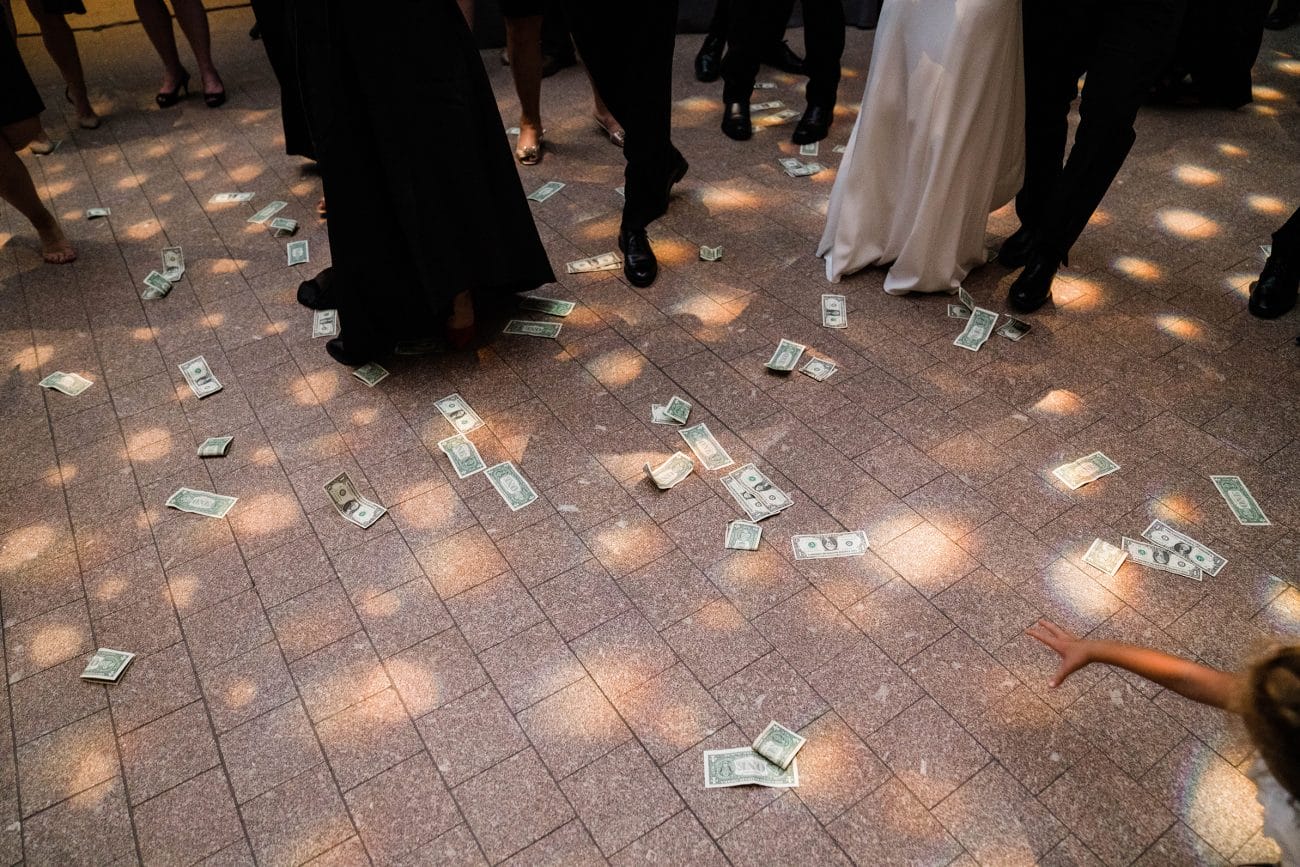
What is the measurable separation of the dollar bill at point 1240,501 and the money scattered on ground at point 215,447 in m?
3.42

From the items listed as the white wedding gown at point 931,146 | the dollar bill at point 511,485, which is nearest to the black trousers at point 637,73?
the white wedding gown at point 931,146

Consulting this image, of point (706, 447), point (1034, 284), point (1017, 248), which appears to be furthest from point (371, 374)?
point (1017, 248)

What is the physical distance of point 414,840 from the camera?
200 cm

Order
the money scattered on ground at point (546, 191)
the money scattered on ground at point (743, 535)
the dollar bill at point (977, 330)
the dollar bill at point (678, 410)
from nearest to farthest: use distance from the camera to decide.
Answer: the money scattered on ground at point (743, 535)
the dollar bill at point (678, 410)
the dollar bill at point (977, 330)
the money scattered on ground at point (546, 191)

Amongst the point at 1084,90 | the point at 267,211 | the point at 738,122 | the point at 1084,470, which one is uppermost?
the point at 1084,90

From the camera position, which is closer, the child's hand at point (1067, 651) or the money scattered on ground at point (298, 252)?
the child's hand at point (1067, 651)

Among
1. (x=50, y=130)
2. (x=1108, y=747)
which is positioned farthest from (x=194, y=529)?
(x=50, y=130)

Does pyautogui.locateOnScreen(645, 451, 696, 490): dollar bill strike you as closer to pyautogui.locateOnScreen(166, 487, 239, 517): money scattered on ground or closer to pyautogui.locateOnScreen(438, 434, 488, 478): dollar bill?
pyautogui.locateOnScreen(438, 434, 488, 478): dollar bill

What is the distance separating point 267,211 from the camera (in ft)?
14.8

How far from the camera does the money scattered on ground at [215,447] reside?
3033mm

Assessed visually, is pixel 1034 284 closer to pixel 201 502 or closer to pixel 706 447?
pixel 706 447

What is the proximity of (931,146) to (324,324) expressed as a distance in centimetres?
264

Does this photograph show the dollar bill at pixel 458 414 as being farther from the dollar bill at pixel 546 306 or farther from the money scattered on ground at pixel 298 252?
the money scattered on ground at pixel 298 252

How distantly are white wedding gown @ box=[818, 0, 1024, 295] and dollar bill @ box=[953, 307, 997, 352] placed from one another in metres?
0.21
